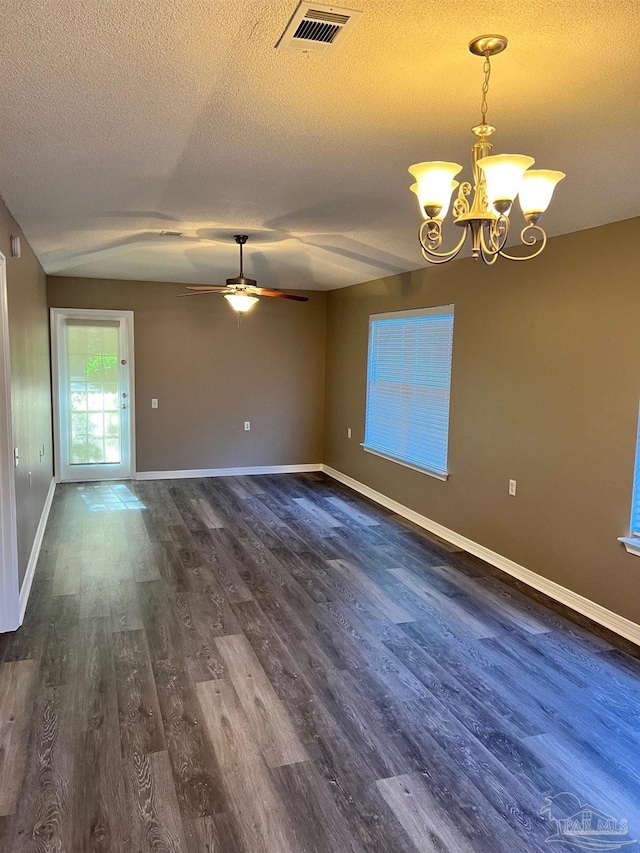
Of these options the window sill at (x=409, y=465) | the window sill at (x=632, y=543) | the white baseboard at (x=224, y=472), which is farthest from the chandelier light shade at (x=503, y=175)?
the white baseboard at (x=224, y=472)

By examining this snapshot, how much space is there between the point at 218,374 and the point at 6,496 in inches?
167

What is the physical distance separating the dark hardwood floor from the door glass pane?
2.53 meters

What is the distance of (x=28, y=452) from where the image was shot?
4.22m

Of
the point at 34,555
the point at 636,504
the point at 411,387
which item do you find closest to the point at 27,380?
the point at 34,555

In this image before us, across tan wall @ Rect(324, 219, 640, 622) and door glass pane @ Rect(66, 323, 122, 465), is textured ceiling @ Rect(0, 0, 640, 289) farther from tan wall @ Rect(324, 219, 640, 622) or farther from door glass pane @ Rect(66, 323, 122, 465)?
door glass pane @ Rect(66, 323, 122, 465)

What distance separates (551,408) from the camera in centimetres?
399

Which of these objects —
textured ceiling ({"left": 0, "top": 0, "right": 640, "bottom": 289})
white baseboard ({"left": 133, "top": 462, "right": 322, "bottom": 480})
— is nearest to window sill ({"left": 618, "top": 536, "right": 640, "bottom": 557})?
textured ceiling ({"left": 0, "top": 0, "right": 640, "bottom": 289})

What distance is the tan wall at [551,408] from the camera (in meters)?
3.48

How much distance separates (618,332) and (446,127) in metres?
1.83

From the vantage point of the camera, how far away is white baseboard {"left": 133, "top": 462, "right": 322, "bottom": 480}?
7242 mm

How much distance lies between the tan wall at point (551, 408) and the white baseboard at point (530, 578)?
0.16 ft

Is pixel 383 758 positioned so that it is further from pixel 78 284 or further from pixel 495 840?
pixel 78 284

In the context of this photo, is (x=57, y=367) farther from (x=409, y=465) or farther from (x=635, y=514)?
(x=635, y=514)

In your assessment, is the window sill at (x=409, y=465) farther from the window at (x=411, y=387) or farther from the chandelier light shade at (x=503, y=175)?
the chandelier light shade at (x=503, y=175)
